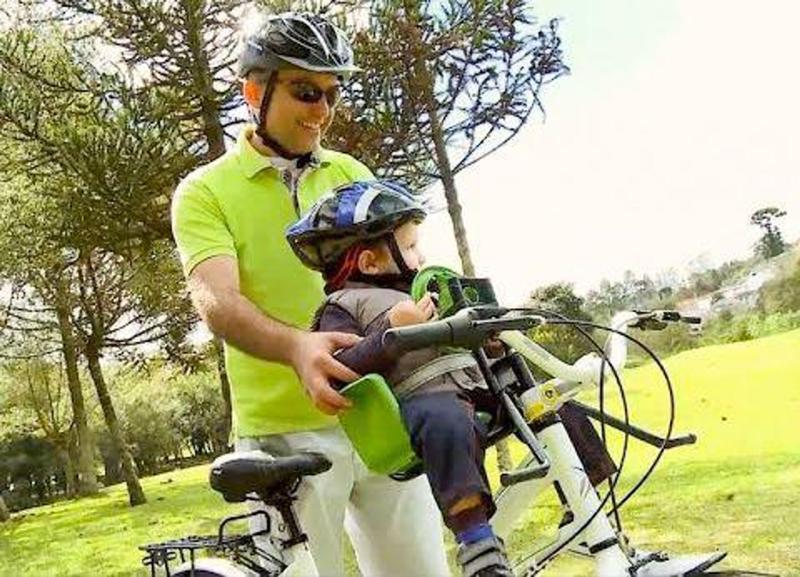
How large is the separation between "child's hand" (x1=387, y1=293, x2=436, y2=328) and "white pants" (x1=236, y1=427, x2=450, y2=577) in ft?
2.22

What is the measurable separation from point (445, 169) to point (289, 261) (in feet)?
22.7

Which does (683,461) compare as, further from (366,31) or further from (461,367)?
→ (461,367)

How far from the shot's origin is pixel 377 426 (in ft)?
5.00

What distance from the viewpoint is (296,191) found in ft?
7.29

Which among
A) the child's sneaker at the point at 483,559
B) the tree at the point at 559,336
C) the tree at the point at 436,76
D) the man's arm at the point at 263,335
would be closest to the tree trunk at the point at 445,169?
the tree at the point at 436,76

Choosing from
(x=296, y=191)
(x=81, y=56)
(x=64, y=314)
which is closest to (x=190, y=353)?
(x=64, y=314)

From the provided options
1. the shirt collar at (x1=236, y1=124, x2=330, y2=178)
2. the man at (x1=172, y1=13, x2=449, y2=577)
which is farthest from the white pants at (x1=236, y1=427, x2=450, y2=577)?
the shirt collar at (x1=236, y1=124, x2=330, y2=178)

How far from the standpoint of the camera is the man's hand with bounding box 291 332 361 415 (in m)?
1.55

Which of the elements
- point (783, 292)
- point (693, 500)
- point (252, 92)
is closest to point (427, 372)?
point (252, 92)

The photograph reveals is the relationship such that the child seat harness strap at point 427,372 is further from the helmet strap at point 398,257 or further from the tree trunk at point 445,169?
the tree trunk at point 445,169

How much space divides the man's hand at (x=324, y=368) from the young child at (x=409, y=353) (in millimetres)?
22

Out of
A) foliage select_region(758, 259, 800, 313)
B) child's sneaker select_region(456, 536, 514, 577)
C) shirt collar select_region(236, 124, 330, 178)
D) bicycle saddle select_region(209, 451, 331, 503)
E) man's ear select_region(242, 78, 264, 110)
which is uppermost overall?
man's ear select_region(242, 78, 264, 110)

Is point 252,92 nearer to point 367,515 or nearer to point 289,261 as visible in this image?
point 289,261

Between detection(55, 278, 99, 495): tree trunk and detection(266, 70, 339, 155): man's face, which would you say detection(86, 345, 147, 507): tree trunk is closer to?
detection(55, 278, 99, 495): tree trunk
